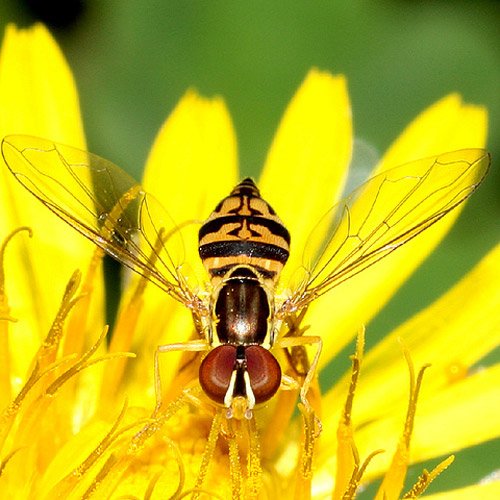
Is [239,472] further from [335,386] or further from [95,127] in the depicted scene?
[95,127]

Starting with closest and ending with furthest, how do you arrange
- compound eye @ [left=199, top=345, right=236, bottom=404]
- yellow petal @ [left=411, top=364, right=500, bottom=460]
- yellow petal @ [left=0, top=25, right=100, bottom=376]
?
compound eye @ [left=199, top=345, right=236, bottom=404]
yellow petal @ [left=411, top=364, right=500, bottom=460]
yellow petal @ [left=0, top=25, right=100, bottom=376]

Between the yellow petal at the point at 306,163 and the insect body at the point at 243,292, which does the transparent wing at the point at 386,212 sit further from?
the yellow petal at the point at 306,163

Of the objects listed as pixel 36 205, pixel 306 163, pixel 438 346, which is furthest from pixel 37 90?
pixel 438 346

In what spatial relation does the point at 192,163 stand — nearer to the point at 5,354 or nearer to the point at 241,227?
the point at 241,227

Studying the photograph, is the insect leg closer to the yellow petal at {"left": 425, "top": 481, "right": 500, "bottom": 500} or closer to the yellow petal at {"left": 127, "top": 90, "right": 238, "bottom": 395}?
the yellow petal at {"left": 127, "top": 90, "right": 238, "bottom": 395}

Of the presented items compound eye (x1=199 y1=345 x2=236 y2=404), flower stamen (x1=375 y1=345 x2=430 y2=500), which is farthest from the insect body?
flower stamen (x1=375 y1=345 x2=430 y2=500)

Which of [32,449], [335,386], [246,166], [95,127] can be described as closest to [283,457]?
[335,386]
